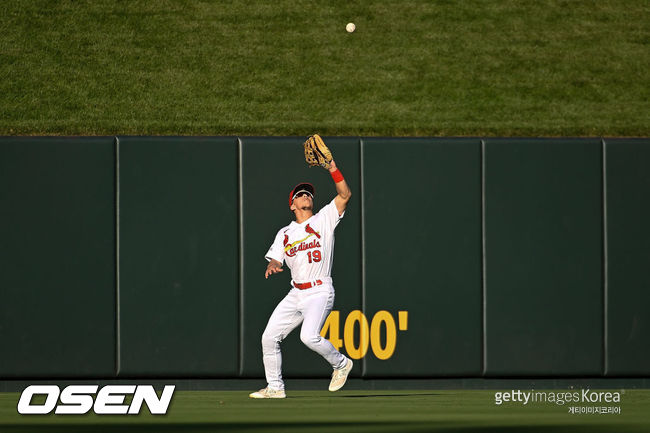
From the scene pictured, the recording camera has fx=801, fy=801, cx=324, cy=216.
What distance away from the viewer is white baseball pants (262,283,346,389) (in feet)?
22.2

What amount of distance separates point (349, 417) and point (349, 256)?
1848 mm

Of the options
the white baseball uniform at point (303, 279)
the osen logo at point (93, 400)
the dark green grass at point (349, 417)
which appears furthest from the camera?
the white baseball uniform at point (303, 279)

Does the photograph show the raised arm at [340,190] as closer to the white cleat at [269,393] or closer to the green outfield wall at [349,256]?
the green outfield wall at [349,256]

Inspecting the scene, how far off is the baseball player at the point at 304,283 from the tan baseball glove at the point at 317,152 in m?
0.29

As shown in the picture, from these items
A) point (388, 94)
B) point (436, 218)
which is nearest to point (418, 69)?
point (388, 94)

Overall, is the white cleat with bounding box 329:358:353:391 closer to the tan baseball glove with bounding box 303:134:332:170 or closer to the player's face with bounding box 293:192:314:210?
the player's face with bounding box 293:192:314:210

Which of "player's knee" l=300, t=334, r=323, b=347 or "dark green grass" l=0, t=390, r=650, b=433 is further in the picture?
"player's knee" l=300, t=334, r=323, b=347

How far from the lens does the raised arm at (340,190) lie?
6.70 metres

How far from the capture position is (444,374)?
7250 millimetres

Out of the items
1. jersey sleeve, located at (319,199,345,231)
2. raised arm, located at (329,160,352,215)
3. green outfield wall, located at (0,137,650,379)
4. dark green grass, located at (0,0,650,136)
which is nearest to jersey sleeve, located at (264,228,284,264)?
green outfield wall, located at (0,137,650,379)

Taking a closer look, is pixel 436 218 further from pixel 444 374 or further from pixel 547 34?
pixel 547 34

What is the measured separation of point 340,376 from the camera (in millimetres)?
7031

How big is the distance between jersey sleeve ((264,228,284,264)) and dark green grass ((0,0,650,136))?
1.59 metres

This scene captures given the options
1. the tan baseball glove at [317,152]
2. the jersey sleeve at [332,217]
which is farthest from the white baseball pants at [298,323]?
the tan baseball glove at [317,152]
